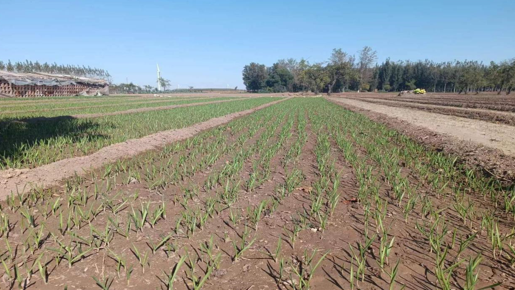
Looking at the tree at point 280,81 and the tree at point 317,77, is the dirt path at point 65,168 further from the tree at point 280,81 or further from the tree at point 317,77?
the tree at point 280,81

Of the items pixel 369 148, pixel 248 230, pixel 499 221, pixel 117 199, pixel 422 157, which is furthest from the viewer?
pixel 369 148

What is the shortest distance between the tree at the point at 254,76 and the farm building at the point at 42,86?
203 ft

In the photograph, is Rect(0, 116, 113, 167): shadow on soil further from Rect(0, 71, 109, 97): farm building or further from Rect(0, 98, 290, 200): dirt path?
Rect(0, 71, 109, 97): farm building

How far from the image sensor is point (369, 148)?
7.08m

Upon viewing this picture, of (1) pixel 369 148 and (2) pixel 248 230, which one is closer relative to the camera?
(2) pixel 248 230

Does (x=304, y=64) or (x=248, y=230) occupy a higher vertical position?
(x=304, y=64)

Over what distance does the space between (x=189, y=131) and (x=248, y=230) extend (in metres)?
7.96

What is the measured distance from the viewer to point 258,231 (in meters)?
3.00

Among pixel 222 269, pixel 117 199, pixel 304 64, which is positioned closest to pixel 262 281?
pixel 222 269

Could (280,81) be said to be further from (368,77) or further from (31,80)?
(31,80)

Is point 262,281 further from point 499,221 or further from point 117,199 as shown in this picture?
point 499,221

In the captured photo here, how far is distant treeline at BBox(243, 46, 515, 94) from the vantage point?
2940 inches

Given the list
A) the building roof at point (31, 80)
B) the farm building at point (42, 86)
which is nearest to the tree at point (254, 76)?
the farm building at point (42, 86)

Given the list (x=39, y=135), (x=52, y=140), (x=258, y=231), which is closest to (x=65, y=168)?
(x=52, y=140)
